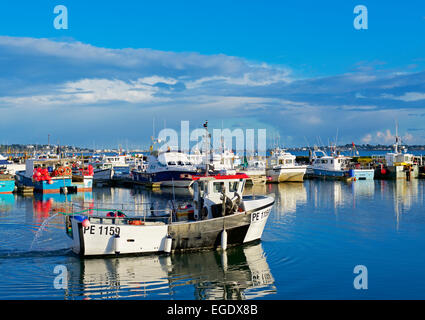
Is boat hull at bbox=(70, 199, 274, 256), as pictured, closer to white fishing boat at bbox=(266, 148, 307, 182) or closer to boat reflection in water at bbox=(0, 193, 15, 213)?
boat reflection in water at bbox=(0, 193, 15, 213)

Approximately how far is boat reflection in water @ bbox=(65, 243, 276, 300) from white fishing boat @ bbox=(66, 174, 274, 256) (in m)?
0.50

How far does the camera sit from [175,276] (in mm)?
16984

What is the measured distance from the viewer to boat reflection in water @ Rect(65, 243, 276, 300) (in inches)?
594

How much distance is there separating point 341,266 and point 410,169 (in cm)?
5567

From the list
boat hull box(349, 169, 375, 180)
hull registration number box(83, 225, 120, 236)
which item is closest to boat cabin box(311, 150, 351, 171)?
boat hull box(349, 169, 375, 180)

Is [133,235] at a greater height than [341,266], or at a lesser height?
greater

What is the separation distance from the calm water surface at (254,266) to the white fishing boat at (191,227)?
0.54 meters

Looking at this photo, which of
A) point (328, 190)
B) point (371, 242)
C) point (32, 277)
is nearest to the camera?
point (32, 277)

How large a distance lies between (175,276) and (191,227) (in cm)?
331
